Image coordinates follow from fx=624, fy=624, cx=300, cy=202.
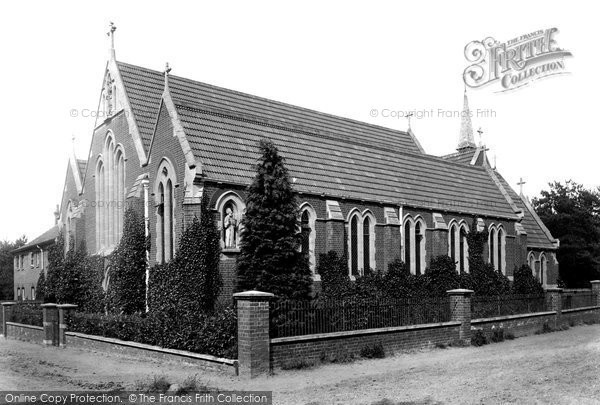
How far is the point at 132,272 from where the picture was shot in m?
24.8

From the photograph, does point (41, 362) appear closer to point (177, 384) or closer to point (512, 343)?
point (177, 384)

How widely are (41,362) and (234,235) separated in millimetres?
7185

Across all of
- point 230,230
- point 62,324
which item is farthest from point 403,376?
point 62,324

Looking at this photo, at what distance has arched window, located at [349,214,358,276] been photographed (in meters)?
26.7

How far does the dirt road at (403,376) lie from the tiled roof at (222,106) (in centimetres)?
1262

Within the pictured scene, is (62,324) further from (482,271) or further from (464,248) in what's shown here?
(482,271)

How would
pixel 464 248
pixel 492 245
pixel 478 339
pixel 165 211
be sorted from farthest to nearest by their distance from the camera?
pixel 492 245
pixel 464 248
pixel 165 211
pixel 478 339

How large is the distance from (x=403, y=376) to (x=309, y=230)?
1135 centimetres

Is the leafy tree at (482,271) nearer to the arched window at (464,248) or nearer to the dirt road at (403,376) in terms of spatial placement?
the arched window at (464,248)

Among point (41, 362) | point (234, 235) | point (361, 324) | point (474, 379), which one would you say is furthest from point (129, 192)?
point (474, 379)

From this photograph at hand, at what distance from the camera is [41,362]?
60.6ft

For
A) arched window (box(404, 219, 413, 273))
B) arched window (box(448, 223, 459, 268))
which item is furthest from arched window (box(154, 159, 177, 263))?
arched window (box(448, 223, 459, 268))

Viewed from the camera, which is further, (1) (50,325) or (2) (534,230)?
(2) (534,230)

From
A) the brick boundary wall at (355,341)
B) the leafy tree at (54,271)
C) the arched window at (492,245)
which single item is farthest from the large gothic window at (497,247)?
the leafy tree at (54,271)
